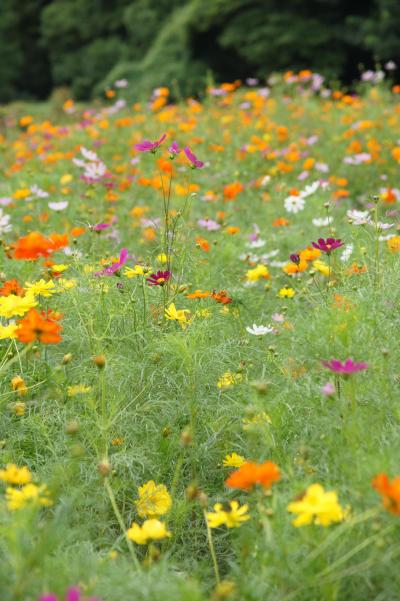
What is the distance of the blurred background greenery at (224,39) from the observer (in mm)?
9672

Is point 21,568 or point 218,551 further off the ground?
point 21,568

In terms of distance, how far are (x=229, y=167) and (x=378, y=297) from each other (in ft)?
9.54

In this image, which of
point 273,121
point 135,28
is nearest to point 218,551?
point 273,121

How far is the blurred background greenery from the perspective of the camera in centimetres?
967

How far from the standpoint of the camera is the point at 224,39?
10.2 m

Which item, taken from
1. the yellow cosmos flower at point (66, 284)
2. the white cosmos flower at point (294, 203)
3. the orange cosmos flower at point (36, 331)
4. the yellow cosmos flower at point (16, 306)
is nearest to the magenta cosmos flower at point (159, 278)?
the yellow cosmos flower at point (66, 284)

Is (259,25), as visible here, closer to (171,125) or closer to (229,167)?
(171,125)

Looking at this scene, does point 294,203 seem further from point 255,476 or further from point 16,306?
point 255,476

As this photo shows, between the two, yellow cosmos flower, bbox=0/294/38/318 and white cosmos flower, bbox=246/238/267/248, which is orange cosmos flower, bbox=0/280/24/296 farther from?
white cosmos flower, bbox=246/238/267/248

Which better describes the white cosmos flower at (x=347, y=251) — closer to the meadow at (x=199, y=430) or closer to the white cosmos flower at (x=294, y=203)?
the meadow at (x=199, y=430)

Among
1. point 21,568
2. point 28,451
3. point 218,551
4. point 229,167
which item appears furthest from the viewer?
point 229,167

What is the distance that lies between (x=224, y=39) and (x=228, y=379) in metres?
9.26

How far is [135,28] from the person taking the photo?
1259 centimetres

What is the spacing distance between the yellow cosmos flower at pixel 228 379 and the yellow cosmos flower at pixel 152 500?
33cm
